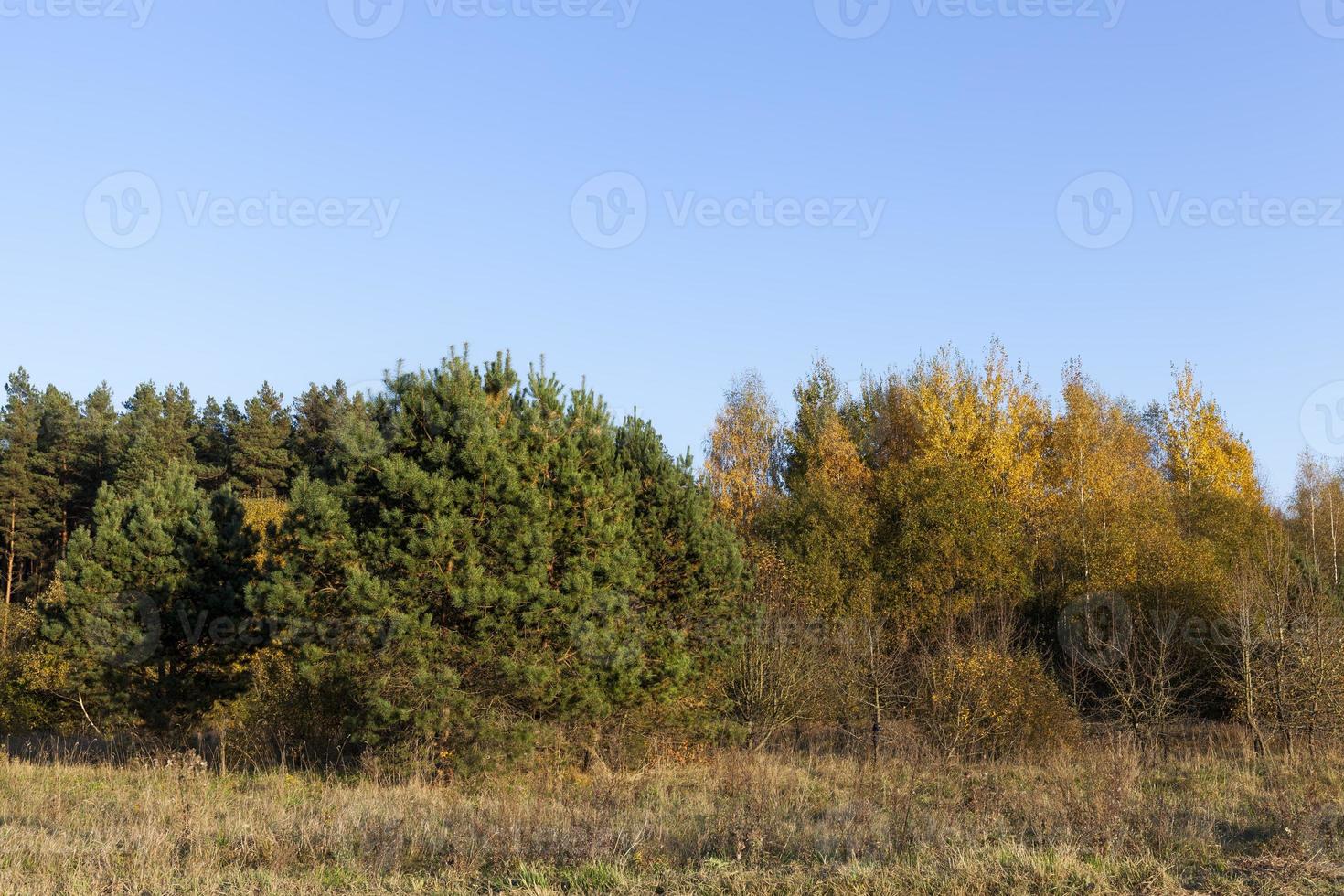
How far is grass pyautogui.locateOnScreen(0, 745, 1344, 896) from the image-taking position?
8164 mm

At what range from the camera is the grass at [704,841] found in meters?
8.16

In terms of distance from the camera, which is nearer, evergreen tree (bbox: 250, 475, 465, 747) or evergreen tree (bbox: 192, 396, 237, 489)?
evergreen tree (bbox: 250, 475, 465, 747)

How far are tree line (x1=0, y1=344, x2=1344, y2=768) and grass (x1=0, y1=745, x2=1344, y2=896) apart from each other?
4249 millimetres

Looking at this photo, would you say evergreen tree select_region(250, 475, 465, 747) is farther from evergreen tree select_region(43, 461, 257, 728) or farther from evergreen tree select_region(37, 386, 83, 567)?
evergreen tree select_region(37, 386, 83, 567)

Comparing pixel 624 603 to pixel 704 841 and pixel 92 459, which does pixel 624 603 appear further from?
pixel 92 459

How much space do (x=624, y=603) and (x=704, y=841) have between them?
31.9 feet

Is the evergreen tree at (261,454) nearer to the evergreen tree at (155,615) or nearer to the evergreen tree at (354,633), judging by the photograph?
the evergreen tree at (155,615)

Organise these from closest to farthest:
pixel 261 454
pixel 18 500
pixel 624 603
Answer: pixel 624 603
pixel 18 500
pixel 261 454

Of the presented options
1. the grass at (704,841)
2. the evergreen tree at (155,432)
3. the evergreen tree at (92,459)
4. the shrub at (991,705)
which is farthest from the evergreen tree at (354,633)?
the evergreen tree at (92,459)

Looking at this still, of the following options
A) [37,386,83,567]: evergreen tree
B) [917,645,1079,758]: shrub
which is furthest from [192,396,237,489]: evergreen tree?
[917,645,1079,758]: shrub

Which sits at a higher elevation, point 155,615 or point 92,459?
point 92,459

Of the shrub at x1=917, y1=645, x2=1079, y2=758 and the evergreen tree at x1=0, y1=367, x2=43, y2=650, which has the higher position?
the evergreen tree at x1=0, y1=367, x2=43, y2=650

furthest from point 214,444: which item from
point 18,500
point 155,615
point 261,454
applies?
point 155,615

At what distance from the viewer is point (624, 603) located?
63.9 ft
